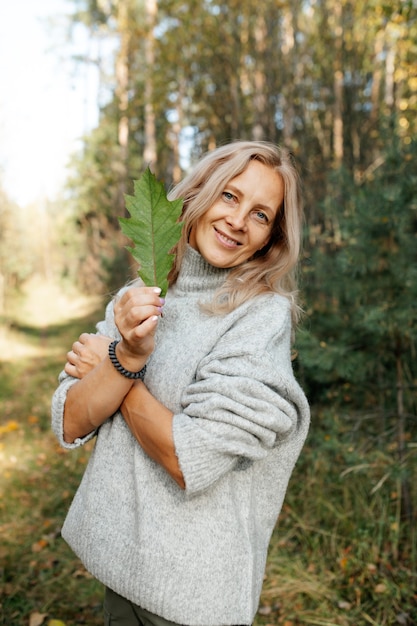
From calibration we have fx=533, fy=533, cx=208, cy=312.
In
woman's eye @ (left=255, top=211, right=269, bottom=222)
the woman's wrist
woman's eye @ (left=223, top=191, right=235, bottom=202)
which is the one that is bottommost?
the woman's wrist

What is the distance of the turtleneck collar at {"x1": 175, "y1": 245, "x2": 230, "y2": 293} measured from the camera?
5.32ft

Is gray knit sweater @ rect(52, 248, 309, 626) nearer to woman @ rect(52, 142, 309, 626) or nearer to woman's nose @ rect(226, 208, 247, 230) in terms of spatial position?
woman @ rect(52, 142, 309, 626)

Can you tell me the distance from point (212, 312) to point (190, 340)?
0.10m

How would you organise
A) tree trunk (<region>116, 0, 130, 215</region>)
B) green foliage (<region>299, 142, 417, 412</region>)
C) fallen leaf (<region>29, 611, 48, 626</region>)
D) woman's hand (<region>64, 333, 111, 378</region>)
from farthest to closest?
tree trunk (<region>116, 0, 130, 215</region>) → green foliage (<region>299, 142, 417, 412</region>) → fallen leaf (<region>29, 611, 48, 626</region>) → woman's hand (<region>64, 333, 111, 378</region>)

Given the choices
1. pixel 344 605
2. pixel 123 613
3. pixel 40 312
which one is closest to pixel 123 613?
pixel 123 613

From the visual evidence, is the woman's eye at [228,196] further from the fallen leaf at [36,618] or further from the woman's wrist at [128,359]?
the fallen leaf at [36,618]

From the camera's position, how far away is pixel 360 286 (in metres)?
3.62

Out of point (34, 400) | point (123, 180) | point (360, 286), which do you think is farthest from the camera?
point (123, 180)

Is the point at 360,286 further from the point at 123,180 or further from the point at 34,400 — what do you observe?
the point at 123,180

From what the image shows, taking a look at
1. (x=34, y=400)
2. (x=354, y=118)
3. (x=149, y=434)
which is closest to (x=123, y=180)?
(x=354, y=118)

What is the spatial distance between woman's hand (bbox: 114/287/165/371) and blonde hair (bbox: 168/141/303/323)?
31 centimetres

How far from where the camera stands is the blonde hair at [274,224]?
60.9 inches

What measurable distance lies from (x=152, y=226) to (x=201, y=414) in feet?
1.53

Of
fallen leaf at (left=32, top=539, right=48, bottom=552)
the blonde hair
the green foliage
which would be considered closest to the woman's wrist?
the blonde hair
